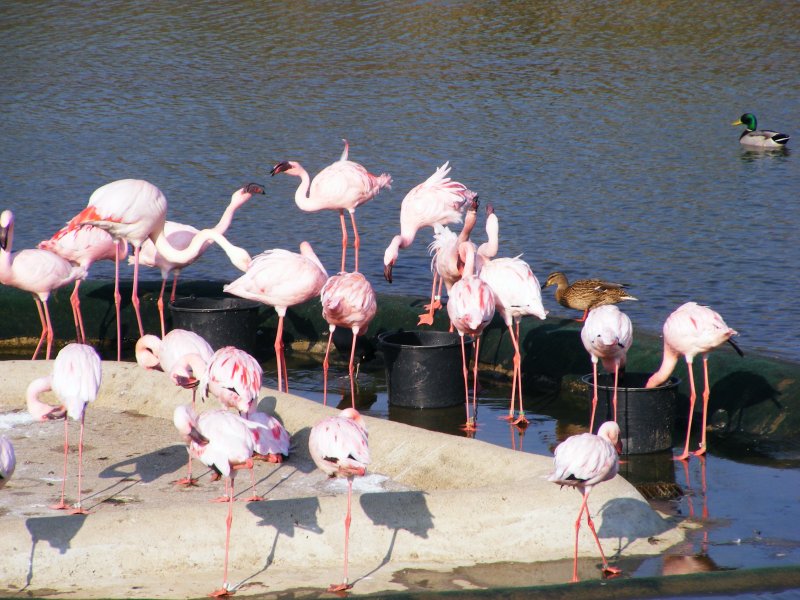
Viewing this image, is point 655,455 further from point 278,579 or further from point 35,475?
point 35,475

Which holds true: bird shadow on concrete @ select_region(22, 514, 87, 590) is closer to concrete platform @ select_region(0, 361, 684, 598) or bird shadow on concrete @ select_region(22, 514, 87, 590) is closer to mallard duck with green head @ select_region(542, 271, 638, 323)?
concrete platform @ select_region(0, 361, 684, 598)

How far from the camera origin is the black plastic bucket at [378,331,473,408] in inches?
292

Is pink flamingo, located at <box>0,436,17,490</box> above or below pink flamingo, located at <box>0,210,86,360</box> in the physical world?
below

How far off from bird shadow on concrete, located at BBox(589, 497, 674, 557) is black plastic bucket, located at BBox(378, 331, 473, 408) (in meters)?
2.40

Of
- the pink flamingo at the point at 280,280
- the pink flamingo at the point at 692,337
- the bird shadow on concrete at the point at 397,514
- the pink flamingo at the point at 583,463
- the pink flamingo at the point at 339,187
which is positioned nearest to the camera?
the pink flamingo at the point at 583,463

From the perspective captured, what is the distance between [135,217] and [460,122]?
10780mm

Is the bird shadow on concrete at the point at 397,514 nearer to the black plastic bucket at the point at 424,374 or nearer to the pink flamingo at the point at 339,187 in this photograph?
the black plastic bucket at the point at 424,374

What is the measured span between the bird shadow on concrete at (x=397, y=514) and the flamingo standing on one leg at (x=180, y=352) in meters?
1.19

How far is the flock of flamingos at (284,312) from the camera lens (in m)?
4.79

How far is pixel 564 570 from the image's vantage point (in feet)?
16.1

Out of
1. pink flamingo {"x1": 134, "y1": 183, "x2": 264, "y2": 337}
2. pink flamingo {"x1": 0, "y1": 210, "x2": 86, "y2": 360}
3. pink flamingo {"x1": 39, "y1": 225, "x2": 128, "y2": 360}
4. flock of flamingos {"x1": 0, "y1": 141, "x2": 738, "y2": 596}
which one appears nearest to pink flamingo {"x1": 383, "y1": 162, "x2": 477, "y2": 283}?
flock of flamingos {"x1": 0, "y1": 141, "x2": 738, "y2": 596}

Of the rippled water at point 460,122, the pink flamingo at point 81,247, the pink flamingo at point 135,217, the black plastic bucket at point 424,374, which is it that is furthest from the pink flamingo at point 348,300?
the rippled water at point 460,122

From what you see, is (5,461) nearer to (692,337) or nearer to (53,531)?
(53,531)

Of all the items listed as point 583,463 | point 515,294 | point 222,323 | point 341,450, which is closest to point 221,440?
point 341,450
